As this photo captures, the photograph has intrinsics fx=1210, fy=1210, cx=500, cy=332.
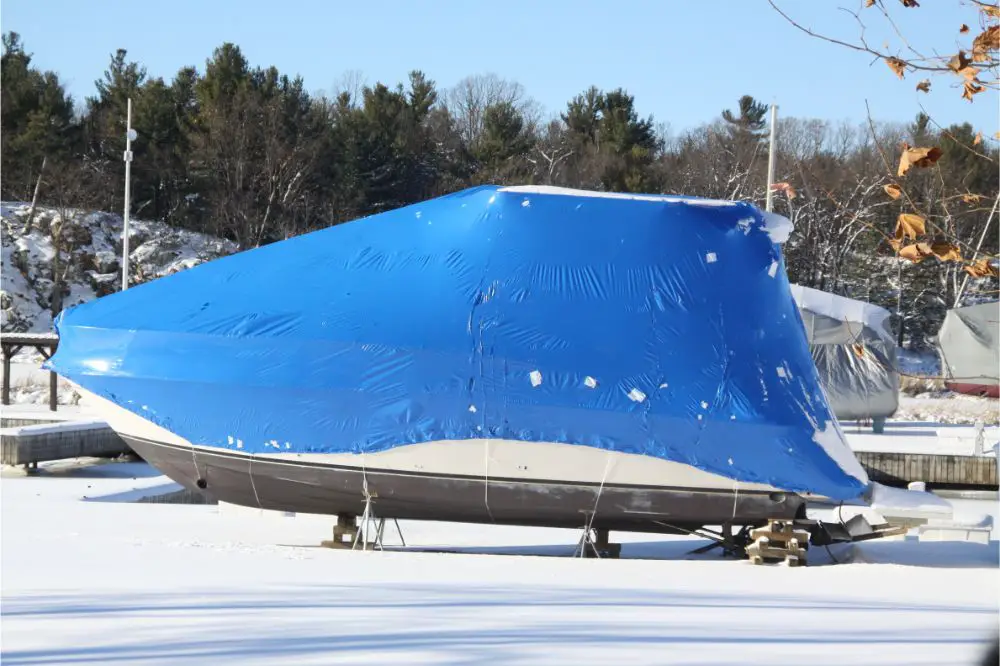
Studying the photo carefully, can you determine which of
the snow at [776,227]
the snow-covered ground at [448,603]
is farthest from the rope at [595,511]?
the snow at [776,227]

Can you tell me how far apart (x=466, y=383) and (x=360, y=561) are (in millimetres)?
2516

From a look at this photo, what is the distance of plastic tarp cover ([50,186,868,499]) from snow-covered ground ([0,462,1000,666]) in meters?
1.30

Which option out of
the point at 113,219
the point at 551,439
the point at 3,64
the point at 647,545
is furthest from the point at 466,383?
the point at 3,64

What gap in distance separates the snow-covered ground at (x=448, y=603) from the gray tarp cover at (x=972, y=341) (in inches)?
851

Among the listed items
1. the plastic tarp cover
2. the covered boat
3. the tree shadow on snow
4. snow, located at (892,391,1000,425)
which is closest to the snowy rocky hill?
snow, located at (892,391,1000,425)

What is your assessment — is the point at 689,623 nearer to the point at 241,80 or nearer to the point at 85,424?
the point at 85,424

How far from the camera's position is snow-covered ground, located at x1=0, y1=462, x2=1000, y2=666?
5.80 metres

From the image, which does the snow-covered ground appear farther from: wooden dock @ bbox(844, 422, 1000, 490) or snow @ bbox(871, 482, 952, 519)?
wooden dock @ bbox(844, 422, 1000, 490)

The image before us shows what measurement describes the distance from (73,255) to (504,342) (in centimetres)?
3871

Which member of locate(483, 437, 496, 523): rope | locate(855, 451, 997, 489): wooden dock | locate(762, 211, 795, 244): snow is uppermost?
locate(762, 211, 795, 244): snow

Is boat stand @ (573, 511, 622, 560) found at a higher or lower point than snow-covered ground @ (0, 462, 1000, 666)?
lower

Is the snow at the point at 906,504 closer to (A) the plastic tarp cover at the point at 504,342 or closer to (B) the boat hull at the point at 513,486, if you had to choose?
(A) the plastic tarp cover at the point at 504,342

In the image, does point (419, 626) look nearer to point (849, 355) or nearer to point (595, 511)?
point (595, 511)

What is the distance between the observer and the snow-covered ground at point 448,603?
5.80 m
